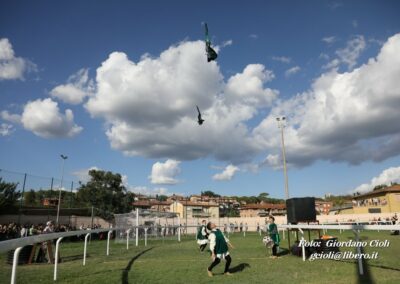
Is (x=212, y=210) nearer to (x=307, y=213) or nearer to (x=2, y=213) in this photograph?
(x=2, y=213)

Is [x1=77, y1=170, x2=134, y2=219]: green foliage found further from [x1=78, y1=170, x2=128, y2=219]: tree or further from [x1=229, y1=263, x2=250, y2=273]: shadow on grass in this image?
[x1=229, y1=263, x2=250, y2=273]: shadow on grass

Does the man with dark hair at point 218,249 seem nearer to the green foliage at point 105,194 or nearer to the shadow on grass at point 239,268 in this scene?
the shadow on grass at point 239,268

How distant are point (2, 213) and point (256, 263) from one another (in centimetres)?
3126

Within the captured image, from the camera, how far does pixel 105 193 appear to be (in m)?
68.2

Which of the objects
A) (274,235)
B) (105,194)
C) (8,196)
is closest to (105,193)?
(105,194)

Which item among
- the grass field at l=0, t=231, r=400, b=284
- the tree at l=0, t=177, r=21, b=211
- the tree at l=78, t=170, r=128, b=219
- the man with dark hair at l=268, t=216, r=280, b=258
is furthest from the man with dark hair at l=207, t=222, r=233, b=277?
the tree at l=78, t=170, r=128, b=219

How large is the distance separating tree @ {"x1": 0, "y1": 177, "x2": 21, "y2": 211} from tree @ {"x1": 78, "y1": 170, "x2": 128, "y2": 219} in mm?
28800

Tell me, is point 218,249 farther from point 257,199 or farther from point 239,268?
point 257,199

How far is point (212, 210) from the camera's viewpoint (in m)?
99.4

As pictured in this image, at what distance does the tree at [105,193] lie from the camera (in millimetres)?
67562

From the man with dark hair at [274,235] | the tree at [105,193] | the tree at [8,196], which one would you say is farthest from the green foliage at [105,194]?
the man with dark hair at [274,235]

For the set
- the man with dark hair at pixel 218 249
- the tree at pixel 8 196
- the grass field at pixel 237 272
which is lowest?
the grass field at pixel 237 272

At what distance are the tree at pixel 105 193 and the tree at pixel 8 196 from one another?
1134 inches

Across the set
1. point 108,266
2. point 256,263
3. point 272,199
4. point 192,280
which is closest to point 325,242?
point 256,263
